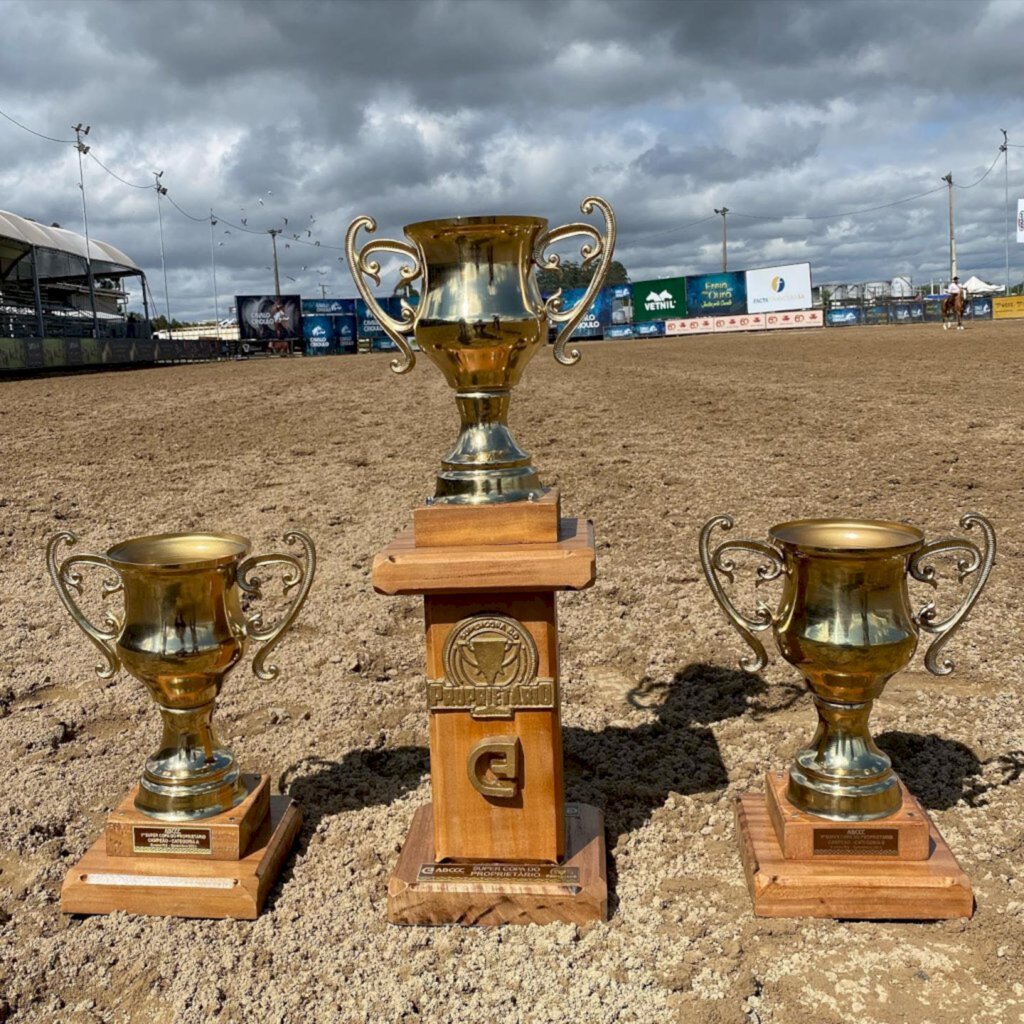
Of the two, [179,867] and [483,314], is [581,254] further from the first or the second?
[179,867]

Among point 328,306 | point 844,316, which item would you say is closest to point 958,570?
point 844,316

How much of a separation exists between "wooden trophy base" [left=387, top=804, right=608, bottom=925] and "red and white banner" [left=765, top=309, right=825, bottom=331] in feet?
150

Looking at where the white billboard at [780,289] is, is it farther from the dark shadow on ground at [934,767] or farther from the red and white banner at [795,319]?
the dark shadow on ground at [934,767]

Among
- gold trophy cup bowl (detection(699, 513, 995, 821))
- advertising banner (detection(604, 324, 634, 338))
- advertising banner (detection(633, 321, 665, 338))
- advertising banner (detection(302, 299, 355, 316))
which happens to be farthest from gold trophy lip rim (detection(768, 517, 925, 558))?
advertising banner (detection(302, 299, 355, 316))

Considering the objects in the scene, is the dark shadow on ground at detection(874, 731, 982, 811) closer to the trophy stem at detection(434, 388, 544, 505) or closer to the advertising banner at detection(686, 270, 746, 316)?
the trophy stem at detection(434, 388, 544, 505)

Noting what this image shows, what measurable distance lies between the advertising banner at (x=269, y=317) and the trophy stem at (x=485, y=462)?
48170 millimetres

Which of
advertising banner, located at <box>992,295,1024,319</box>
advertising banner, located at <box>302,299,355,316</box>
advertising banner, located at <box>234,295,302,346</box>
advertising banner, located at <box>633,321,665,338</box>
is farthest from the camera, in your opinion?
advertising banner, located at <box>302,299,355,316</box>

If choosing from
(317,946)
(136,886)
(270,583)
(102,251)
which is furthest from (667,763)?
(102,251)

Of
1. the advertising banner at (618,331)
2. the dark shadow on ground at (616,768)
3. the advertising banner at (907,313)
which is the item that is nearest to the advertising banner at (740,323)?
the advertising banner at (618,331)

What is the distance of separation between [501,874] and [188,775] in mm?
828

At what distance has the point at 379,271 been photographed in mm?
2287

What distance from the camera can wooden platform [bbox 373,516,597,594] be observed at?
2.02 metres

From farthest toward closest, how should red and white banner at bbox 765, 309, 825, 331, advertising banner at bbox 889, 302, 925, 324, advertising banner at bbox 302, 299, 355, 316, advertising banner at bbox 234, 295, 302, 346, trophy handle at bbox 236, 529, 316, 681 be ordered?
advertising banner at bbox 302, 299, 355, 316 → advertising banner at bbox 234, 295, 302, 346 → red and white banner at bbox 765, 309, 825, 331 → advertising banner at bbox 889, 302, 925, 324 → trophy handle at bbox 236, 529, 316, 681

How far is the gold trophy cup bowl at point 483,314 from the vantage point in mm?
2117
